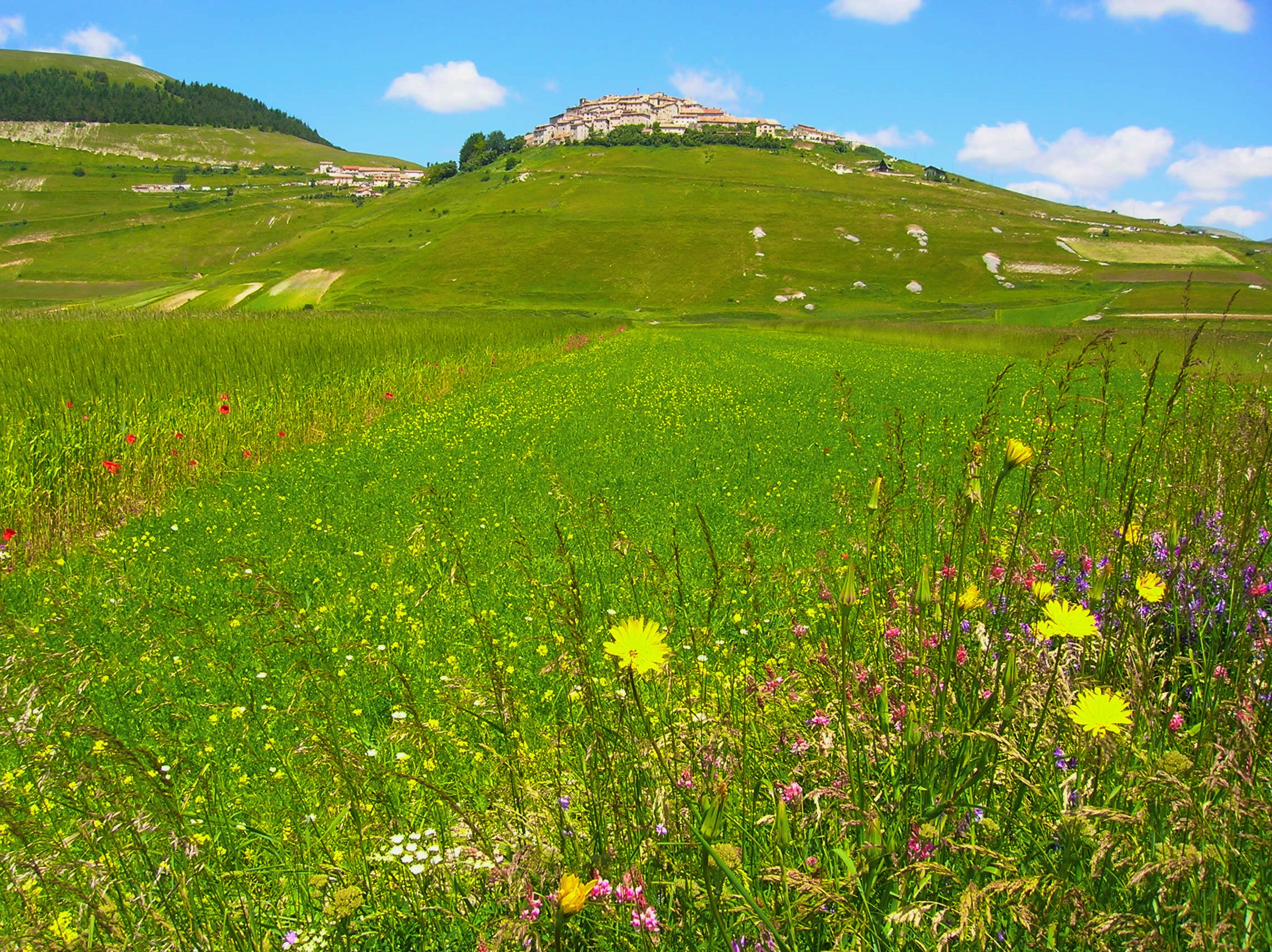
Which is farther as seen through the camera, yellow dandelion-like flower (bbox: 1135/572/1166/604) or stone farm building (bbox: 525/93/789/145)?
stone farm building (bbox: 525/93/789/145)

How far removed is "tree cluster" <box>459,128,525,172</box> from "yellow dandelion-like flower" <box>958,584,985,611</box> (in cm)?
14626

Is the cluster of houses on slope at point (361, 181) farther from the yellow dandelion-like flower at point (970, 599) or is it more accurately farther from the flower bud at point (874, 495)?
the yellow dandelion-like flower at point (970, 599)

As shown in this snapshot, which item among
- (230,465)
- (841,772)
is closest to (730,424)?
(230,465)

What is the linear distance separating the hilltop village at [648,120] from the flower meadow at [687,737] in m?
170

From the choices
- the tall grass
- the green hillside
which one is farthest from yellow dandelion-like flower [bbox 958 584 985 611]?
the green hillside

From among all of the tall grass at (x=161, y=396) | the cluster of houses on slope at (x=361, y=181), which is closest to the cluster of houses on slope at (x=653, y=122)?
the cluster of houses on slope at (x=361, y=181)

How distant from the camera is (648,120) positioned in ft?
584

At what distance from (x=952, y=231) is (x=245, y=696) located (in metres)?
86.8

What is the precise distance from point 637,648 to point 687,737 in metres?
0.47

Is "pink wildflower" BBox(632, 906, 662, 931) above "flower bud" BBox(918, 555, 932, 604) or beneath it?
beneath

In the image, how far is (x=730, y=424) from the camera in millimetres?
12352

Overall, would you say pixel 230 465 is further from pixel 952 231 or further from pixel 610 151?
pixel 610 151

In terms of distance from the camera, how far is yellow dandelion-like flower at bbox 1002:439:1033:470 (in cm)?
172

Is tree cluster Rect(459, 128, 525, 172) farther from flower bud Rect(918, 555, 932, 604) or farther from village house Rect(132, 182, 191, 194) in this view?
flower bud Rect(918, 555, 932, 604)
